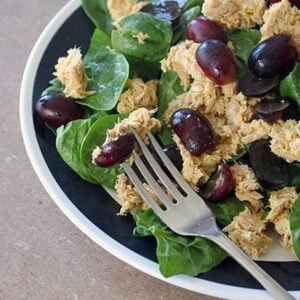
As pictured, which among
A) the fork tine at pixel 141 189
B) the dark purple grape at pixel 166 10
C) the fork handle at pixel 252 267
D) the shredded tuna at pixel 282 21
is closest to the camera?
the fork handle at pixel 252 267

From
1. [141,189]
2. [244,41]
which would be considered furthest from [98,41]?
[141,189]

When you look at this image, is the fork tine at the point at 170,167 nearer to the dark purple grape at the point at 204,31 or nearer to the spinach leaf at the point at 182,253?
the spinach leaf at the point at 182,253

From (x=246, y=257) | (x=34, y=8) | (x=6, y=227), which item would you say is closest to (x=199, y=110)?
(x=246, y=257)

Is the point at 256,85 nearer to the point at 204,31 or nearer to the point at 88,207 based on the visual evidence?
the point at 204,31

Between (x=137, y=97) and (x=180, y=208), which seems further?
(x=137, y=97)

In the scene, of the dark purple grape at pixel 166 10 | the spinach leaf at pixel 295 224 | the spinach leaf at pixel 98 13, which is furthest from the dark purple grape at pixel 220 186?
the spinach leaf at pixel 98 13
